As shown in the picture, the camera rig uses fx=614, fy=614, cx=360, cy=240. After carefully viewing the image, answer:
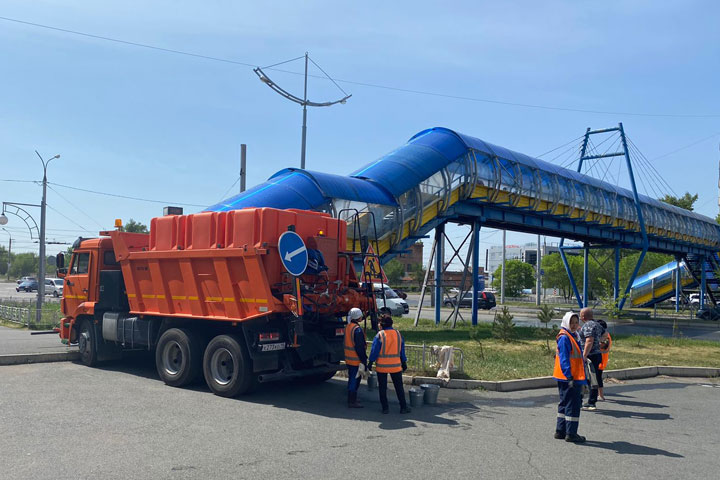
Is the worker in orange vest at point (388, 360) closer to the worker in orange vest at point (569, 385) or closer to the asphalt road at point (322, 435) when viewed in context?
the asphalt road at point (322, 435)

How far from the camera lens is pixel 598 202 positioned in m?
33.0

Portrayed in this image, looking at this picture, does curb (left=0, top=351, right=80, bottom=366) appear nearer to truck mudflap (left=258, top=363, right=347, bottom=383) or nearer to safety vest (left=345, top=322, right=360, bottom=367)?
truck mudflap (left=258, top=363, right=347, bottom=383)

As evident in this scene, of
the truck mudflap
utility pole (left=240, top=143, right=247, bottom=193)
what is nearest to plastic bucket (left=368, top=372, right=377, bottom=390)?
the truck mudflap

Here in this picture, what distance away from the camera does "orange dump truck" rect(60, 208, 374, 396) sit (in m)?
9.84

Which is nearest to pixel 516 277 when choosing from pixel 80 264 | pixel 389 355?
pixel 80 264

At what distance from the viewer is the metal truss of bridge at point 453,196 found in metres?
17.8

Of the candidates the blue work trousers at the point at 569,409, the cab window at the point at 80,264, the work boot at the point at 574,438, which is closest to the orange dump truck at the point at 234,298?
the cab window at the point at 80,264

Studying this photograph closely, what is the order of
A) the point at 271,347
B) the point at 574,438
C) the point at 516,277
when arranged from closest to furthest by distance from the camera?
the point at 574,438 → the point at 271,347 → the point at 516,277

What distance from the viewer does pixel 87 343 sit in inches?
521

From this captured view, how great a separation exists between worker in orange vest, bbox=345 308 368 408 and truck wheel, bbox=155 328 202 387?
294cm

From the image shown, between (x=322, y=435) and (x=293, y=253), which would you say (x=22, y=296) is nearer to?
(x=293, y=253)

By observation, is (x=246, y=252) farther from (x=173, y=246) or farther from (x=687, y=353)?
(x=687, y=353)

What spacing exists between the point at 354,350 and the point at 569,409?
10.9ft

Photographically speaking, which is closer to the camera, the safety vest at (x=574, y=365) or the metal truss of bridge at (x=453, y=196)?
the safety vest at (x=574, y=365)
